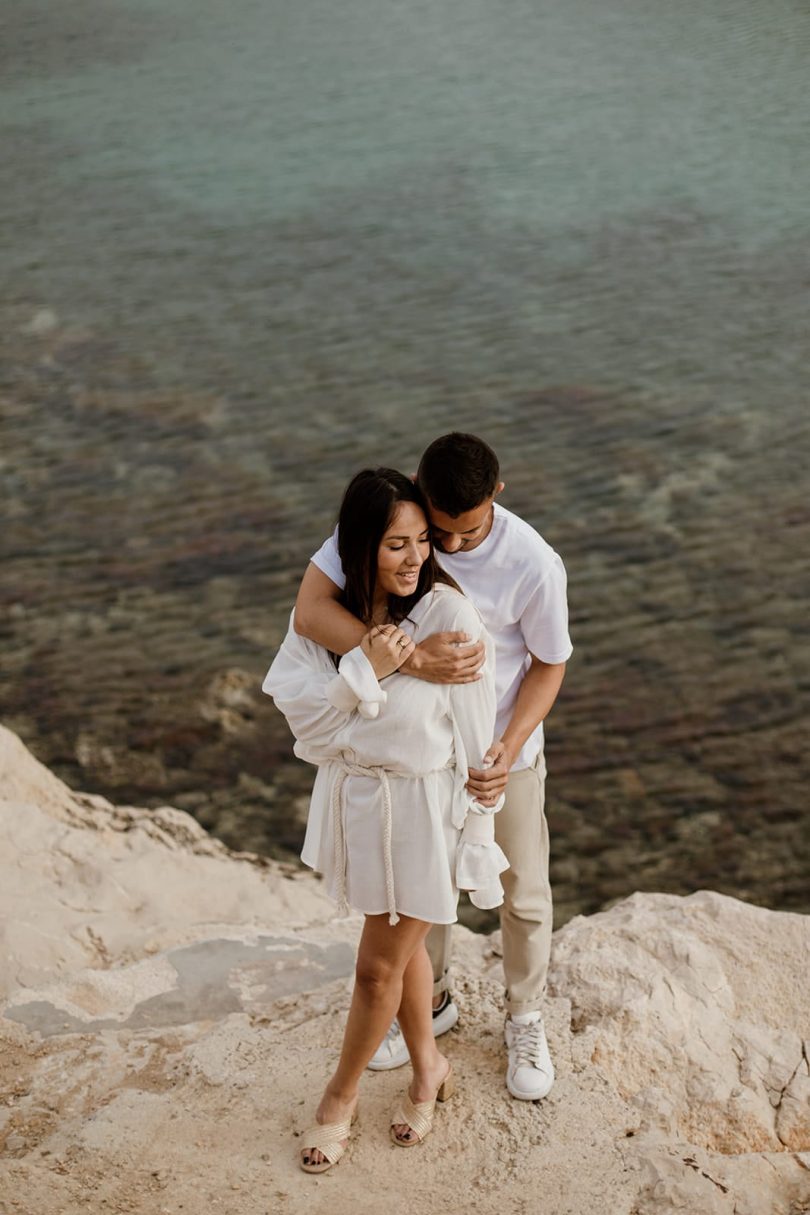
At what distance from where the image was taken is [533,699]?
116 inches

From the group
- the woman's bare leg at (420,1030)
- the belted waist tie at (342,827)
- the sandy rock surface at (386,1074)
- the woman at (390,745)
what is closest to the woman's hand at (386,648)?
the woman at (390,745)

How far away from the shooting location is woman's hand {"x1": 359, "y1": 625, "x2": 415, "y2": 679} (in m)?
2.54

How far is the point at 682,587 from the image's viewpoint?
752cm

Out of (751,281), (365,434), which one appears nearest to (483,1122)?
(365,434)

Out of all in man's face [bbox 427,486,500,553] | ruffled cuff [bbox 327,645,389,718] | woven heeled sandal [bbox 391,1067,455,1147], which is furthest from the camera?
woven heeled sandal [bbox 391,1067,455,1147]

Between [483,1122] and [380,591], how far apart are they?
133cm

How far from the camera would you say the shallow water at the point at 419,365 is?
6430 millimetres

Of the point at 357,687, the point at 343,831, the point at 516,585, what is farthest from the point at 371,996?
the point at 516,585

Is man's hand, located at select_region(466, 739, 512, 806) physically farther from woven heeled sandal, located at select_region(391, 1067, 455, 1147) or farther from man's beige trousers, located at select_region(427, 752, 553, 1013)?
woven heeled sandal, located at select_region(391, 1067, 455, 1147)

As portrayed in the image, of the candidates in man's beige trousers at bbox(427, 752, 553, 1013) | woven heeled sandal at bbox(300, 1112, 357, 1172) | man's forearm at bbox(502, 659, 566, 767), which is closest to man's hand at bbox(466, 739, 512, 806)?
man's forearm at bbox(502, 659, 566, 767)

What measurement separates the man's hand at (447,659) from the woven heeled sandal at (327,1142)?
1.12 meters

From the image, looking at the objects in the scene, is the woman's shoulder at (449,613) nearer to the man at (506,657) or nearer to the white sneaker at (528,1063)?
the man at (506,657)

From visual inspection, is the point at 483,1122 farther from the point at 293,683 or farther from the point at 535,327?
the point at 535,327

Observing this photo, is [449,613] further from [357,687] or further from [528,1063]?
[528,1063]
